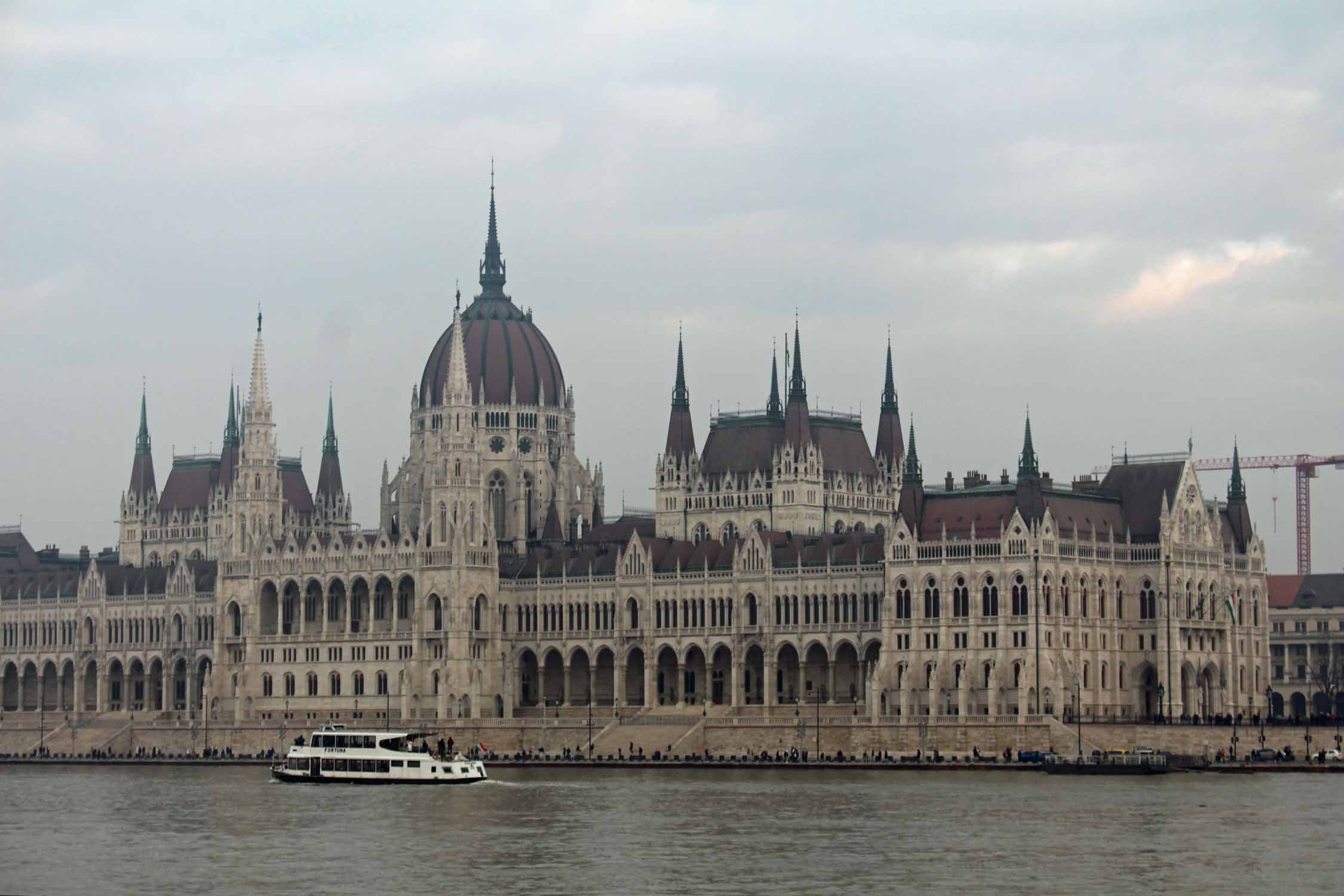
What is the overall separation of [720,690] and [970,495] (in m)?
24.0

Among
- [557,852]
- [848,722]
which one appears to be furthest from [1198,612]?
[557,852]

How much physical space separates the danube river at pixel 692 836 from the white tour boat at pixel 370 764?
2017 millimetres

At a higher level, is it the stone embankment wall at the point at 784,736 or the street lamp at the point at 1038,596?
the street lamp at the point at 1038,596

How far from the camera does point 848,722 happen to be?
570 feet

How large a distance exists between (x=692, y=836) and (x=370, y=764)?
4149 centimetres

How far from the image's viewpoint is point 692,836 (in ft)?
398

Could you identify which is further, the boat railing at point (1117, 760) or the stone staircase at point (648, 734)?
the stone staircase at point (648, 734)

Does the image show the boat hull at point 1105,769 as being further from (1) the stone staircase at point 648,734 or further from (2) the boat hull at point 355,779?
(2) the boat hull at point 355,779

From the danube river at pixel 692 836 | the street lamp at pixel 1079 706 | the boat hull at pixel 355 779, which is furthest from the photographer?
the street lamp at pixel 1079 706

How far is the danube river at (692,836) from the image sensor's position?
10594 centimetres

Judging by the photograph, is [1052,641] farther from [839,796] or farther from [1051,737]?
[839,796]

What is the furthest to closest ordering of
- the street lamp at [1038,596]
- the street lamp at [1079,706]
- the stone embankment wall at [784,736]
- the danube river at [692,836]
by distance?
the street lamp at [1038,596] < the stone embankment wall at [784,736] < the street lamp at [1079,706] < the danube river at [692,836]

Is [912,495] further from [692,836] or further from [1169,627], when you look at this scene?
[692,836]

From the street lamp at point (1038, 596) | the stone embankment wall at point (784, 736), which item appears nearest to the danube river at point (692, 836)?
the stone embankment wall at point (784, 736)
